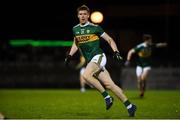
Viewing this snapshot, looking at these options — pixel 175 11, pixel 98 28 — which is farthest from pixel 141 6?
pixel 98 28

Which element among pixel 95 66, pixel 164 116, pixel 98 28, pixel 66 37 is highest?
pixel 98 28

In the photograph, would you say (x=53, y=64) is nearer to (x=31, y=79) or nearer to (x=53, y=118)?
(x=31, y=79)

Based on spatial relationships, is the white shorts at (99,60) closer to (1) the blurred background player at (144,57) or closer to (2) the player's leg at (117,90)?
(2) the player's leg at (117,90)

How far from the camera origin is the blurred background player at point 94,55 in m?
13.0

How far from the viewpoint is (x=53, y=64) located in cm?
3300

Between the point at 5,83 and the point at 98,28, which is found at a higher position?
the point at 98,28

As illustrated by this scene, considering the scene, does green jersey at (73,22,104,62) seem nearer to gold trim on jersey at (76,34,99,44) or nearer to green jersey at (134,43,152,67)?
gold trim on jersey at (76,34,99,44)

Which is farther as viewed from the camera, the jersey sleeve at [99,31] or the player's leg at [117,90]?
the jersey sleeve at [99,31]

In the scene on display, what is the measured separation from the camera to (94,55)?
1325 centimetres

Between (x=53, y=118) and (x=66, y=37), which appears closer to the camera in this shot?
(x=53, y=118)

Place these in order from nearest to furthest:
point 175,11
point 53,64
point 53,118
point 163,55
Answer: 1. point 53,118
2. point 53,64
3. point 163,55
4. point 175,11

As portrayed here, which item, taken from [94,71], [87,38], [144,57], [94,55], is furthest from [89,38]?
[144,57]

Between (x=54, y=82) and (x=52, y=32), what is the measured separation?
1512 cm

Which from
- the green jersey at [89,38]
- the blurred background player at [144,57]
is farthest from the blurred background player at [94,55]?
the blurred background player at [144,57]
